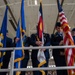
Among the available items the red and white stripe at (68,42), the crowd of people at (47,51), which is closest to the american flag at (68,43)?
the red and white stripe at (68,42)

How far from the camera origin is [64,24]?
10.6ft

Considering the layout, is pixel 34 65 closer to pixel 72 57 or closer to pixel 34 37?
pixel 34 37

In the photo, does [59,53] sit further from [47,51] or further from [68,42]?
[68,42]

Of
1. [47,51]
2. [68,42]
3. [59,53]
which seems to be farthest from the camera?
[47,51]

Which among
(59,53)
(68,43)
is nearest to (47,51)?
(59,53)

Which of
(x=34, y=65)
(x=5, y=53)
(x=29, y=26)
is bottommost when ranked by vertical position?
(x=34, y=65)

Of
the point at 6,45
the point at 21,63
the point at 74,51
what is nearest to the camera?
the point at 74,51

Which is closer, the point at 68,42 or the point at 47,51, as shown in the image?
the point at 68,42

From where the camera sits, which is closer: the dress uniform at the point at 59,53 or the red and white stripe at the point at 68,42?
the red and white stripe at the point at 68,42

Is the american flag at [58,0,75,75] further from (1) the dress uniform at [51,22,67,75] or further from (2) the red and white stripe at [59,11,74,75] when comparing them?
(1) the dress uniform at [51,22,67,75]

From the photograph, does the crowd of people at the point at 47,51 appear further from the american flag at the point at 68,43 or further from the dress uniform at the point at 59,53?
the american flag at the point at 68,43

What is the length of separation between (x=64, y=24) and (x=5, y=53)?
1175 mm

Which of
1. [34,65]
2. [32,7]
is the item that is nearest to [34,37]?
[34,65]

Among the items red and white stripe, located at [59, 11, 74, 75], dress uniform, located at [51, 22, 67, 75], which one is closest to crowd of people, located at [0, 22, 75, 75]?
dress uniform, located at [51, 22, 67, 75]
